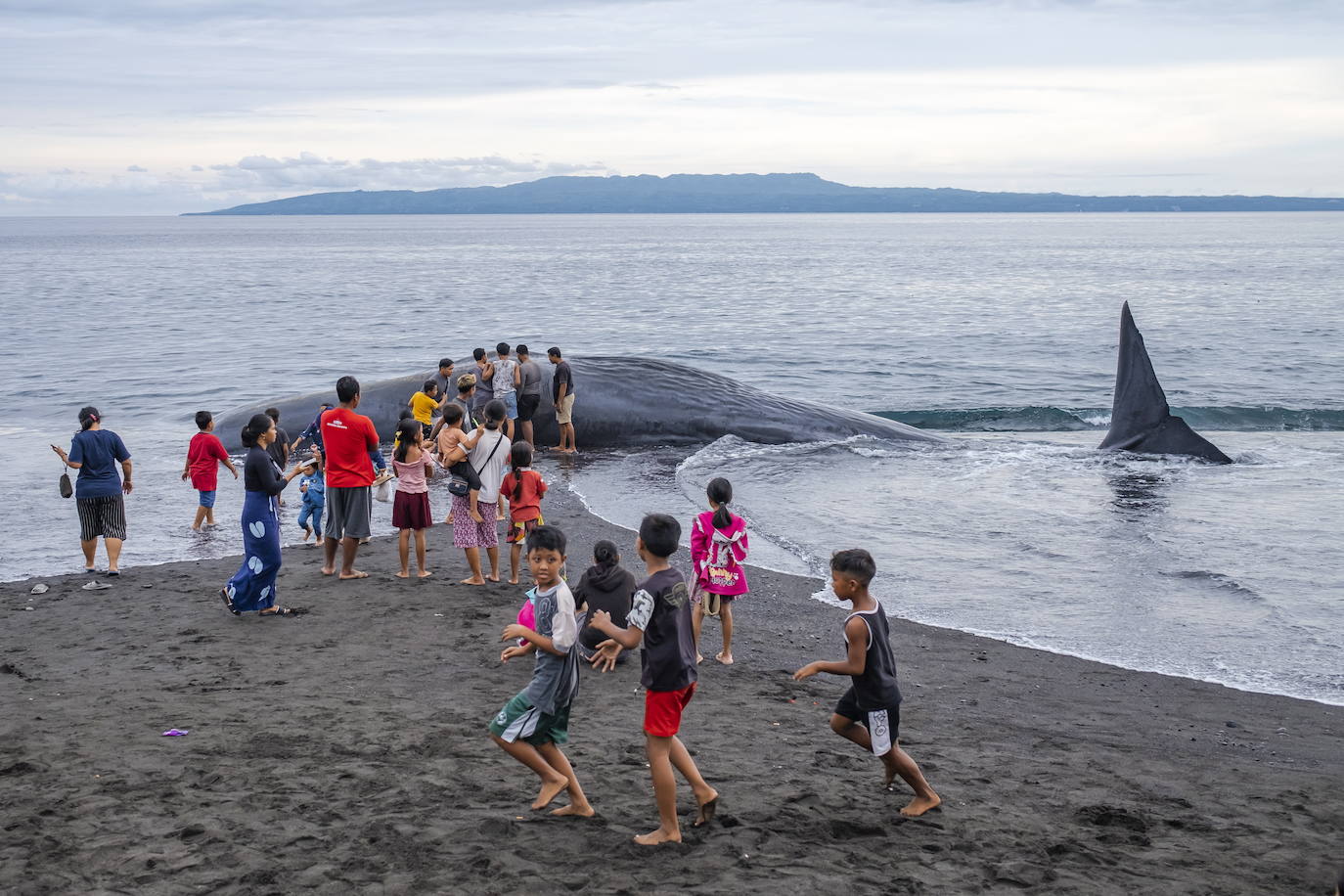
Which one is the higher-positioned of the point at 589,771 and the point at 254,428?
the point at 254,428

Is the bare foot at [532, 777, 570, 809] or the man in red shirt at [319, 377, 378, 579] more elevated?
the man in red shirt at [319, 377, 378, 579]

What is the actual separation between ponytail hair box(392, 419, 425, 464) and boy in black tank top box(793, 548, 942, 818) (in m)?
6.07

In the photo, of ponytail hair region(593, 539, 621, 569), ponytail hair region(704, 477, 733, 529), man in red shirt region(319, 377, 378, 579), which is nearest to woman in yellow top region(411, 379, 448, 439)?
man in red shirt region(319, 377, 378, 579)

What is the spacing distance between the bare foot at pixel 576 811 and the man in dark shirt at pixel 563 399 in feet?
41.2

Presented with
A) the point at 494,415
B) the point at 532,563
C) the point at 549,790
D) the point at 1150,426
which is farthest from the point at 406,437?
the point at 1150,426

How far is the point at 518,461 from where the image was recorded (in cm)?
1027

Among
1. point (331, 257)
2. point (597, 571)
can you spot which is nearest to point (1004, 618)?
point (597, 571)

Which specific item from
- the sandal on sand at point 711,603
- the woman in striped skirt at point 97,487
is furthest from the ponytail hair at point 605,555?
the woman in striped skirt at point 97,487

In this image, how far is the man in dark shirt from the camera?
18.5 meters

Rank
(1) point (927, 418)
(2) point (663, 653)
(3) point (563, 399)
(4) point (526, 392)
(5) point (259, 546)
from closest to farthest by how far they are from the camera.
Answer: (2) point (663, 653) < (5) point (259, 546) < (4) point (526, 392) < (3) point (563, 399) < (1) point (927, 418)

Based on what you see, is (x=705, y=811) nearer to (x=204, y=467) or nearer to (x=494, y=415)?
(x=494, y=415)

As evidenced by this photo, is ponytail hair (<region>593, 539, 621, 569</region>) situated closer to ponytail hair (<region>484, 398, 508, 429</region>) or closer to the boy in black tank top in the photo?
the boy in black tank top

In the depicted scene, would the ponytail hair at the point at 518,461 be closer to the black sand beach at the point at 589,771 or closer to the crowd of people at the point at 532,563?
the crowd of people at the point at 532,563

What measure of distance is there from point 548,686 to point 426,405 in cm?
1007
